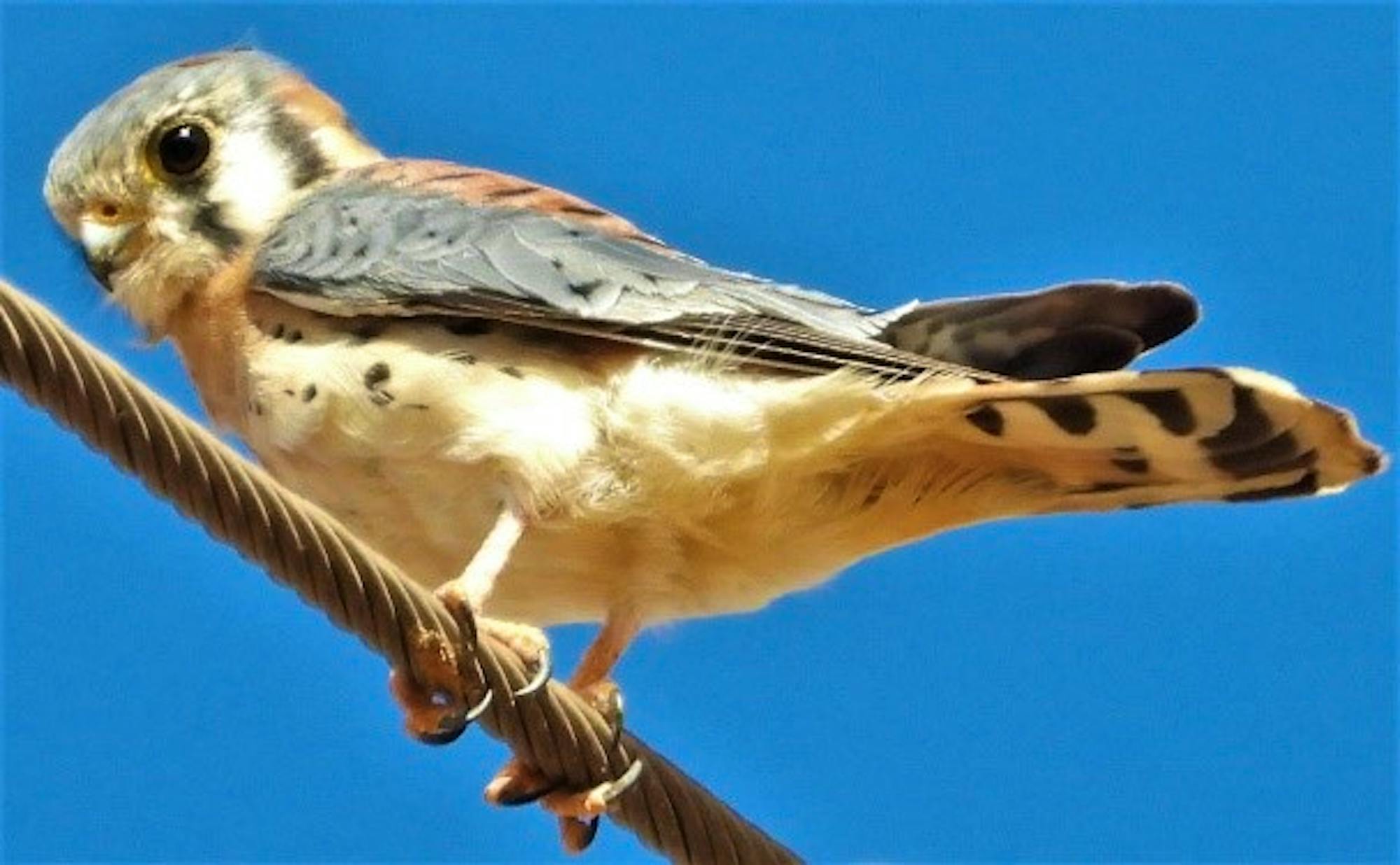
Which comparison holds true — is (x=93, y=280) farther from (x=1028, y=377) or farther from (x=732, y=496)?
(x=1028, y=377)

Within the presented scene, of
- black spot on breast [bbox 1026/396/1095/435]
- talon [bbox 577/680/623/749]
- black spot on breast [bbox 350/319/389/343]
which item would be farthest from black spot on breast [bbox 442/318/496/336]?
black spot on breast [bbox 1026/396/1095/435]

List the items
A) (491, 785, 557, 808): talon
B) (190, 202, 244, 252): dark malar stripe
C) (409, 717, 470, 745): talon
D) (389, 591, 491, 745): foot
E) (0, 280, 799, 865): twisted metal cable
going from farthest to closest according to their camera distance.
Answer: (190, 202, 244, 252): dark malar stripe, (491, 785, 557, 808): talon, (409, 717, 470, 745): talon, (389, 591, 491, 745): foot, (0, 280, 799, 865): twisted metal cable

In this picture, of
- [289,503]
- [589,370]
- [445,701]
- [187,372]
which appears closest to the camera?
[289,503]

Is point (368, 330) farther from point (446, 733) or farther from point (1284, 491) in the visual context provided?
point (1284, 491)

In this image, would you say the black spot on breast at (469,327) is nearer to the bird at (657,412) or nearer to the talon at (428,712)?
the bird at (657,412)

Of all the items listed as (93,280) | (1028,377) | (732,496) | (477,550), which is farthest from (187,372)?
(1028,377)

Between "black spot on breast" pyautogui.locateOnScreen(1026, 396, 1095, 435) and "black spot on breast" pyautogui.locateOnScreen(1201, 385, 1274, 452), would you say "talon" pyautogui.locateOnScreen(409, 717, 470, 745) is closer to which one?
"black spot on breast" pyautogui.locateOnScreen(1026, 396, 1095, 435)

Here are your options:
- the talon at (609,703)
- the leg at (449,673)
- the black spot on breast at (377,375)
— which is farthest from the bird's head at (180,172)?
the talon at (609,703)

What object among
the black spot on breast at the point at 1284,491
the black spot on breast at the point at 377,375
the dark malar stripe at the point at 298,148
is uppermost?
the dark malar stripe at the point at 298,148
